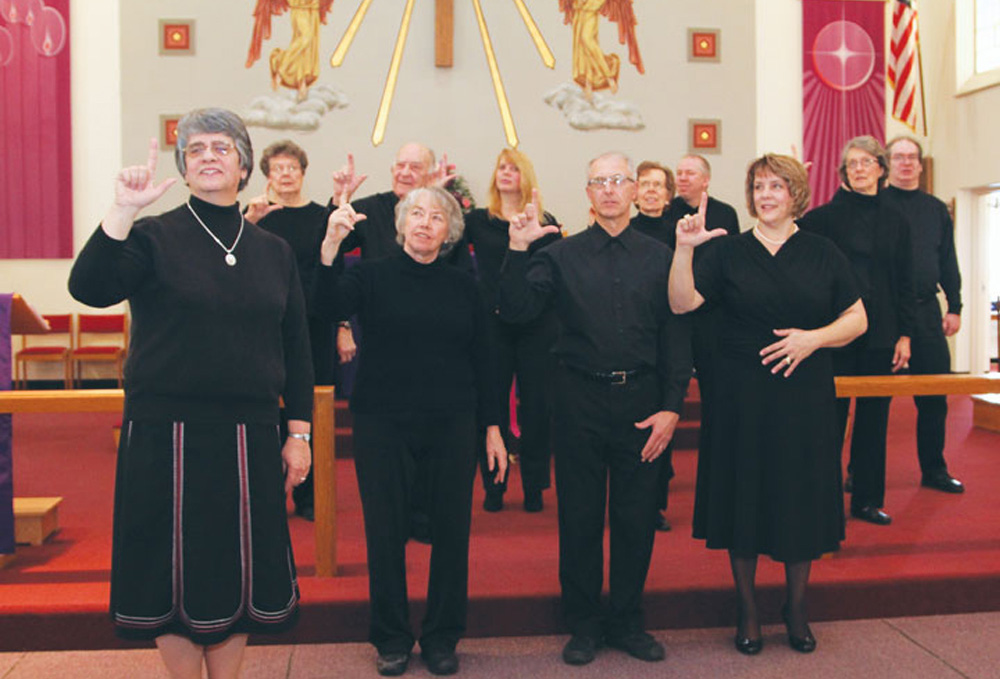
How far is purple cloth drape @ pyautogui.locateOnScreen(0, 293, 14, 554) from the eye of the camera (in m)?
3.25

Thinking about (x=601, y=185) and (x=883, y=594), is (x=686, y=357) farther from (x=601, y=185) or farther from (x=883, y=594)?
(x=883, y=594)

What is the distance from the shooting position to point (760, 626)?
3.14 m

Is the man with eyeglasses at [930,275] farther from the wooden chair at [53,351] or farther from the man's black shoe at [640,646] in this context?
the wooden chair at [53,351]

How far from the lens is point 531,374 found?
13.4 ft

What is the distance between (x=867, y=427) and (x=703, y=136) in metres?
5.74

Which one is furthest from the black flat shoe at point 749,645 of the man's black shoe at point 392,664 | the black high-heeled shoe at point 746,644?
the man's black shoe at point 392,664

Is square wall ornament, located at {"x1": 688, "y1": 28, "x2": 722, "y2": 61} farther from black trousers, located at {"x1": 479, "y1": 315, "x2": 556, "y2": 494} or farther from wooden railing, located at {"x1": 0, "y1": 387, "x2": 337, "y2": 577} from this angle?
wooden railing, located at {"x1": 0, "y1": 387, "x2": 337, "y2": 577}

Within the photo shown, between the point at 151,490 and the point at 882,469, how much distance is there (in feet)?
10.2

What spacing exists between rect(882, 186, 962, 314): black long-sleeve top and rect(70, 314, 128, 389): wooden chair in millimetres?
6648

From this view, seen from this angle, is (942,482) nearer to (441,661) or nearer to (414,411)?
(441,661)

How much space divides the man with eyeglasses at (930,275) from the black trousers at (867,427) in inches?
21.9

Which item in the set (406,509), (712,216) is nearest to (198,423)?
(406,509)

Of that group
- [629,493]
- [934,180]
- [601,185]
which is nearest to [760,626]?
[629,493]

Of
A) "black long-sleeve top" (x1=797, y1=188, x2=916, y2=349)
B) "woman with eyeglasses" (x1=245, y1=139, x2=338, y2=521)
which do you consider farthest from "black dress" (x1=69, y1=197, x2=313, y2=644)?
"black long-sleeve top" (x1=797, y1=188, x2=916, y2=349)
